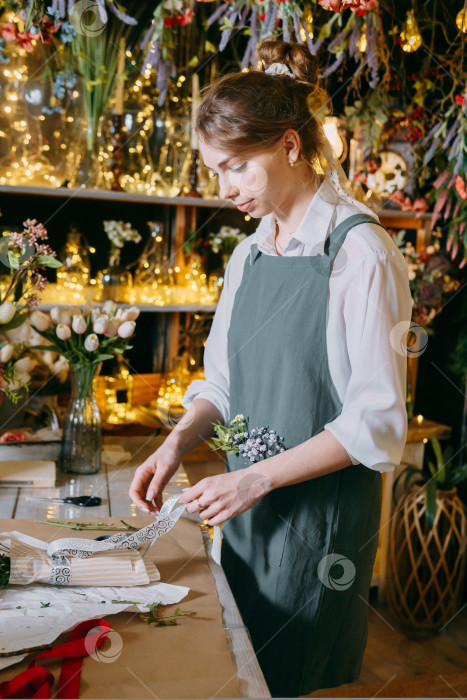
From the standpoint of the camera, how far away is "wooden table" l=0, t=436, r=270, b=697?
87 cm

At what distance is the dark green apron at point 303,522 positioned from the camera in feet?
4.02

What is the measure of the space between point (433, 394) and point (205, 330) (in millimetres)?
1138

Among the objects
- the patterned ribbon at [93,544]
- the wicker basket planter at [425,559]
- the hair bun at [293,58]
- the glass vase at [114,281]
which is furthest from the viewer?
the wicker basket planter at [425,559]

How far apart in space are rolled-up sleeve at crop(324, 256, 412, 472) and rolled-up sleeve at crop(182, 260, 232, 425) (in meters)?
0.37

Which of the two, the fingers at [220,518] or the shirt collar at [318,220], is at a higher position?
the shirt collar at [318,220]

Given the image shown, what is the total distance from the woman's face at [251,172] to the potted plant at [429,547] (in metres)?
1.80

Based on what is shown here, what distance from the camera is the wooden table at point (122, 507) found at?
2.86 ft

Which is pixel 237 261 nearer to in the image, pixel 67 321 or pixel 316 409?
pixel 316 409

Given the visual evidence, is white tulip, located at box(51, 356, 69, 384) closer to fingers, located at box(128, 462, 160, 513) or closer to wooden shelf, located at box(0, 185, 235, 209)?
wooden shelf, located at box(0, 185, 235, 209)

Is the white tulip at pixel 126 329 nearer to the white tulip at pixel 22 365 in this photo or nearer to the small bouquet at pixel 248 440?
the white tulip at pixel 22 365

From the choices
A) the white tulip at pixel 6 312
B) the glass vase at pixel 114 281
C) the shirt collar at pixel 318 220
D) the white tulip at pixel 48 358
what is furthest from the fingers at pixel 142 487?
the glass vase at pixel 114 281

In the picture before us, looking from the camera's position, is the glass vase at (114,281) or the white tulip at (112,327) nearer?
the white tulip at (112,327)

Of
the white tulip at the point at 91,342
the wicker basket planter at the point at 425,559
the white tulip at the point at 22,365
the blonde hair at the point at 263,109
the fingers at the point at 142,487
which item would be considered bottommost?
the wicker basket planter at the point at 425,559

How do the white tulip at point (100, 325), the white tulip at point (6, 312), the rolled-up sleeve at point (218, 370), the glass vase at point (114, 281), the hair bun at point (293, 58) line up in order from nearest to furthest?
the hair bun at point (293, 58) → the rolled-up sleeve at point (218, 370) → the white tulip at point (6, 312) → the white tulip at point (100, 325) → the glass vase at point (114, 281)
